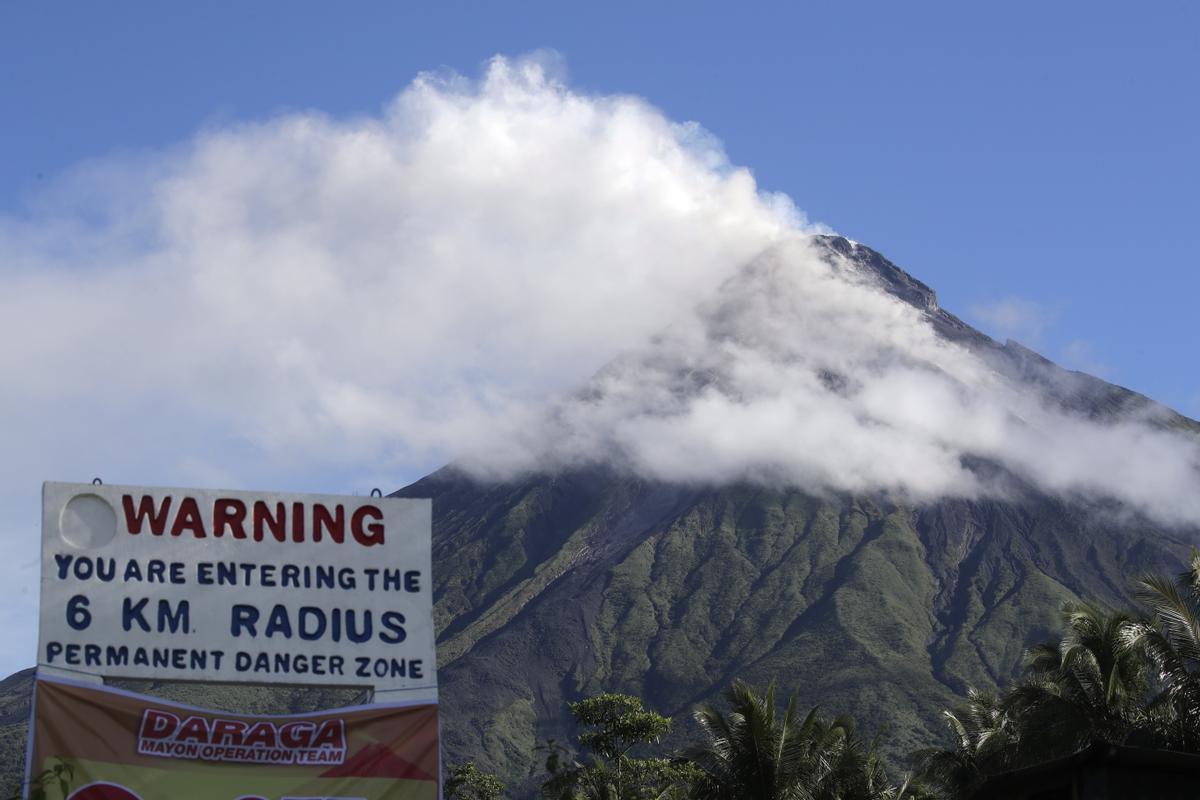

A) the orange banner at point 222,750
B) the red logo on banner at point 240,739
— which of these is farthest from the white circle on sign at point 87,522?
the red logo on banner at point 240,739

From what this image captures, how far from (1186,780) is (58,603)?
15374 mm

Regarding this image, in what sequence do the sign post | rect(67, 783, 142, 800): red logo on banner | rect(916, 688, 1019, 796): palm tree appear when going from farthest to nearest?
rect(916, 688, 1019, 796): palm tree → the sign post → rect(67, 783, 142, 800): red logo on banner

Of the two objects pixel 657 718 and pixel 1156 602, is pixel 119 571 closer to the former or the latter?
pixel 1156 602

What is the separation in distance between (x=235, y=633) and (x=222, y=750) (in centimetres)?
135

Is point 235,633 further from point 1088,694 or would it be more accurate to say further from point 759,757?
point 759,757

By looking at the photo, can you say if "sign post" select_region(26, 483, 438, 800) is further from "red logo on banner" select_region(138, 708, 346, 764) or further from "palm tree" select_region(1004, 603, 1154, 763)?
"palm tree" select_region(1004, 603, 1154, 763)

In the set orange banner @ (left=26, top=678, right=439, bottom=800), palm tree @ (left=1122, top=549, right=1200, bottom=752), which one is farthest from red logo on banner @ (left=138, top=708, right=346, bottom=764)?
palm tree @ (left=1122, top=549, right=1200, bottom=752)

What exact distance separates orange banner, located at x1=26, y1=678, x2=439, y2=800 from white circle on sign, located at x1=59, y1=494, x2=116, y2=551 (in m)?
1.72

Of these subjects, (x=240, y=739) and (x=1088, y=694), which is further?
(x=1088, y=694)

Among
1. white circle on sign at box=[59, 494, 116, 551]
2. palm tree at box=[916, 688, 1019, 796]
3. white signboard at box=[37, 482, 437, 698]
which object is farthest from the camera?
palm tree at box=[916, 688, 1019, 796]

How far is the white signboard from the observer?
733 inches

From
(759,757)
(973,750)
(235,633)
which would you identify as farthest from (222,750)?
(973,750)

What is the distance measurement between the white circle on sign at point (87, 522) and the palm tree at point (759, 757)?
28326mm

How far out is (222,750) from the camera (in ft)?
60.5
